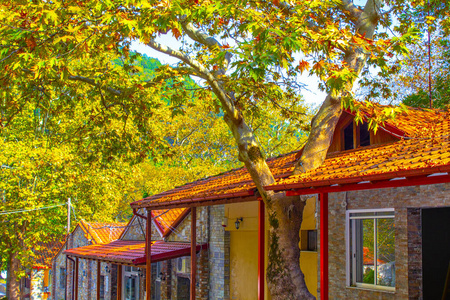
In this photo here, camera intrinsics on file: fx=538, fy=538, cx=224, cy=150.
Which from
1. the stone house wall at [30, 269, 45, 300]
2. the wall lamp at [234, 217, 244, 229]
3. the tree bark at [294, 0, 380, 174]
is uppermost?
the tree bark at [294, 0, 380, 174]

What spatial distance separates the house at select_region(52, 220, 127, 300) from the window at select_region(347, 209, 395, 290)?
1459 centimetres

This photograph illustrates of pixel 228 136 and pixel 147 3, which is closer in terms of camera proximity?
pixel 147 3

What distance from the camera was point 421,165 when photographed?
6961mm

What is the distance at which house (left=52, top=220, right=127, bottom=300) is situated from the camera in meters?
25.5

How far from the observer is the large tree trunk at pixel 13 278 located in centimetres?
3141

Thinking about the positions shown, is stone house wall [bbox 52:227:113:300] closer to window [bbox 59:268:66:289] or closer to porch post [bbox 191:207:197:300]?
window [bbox 59:268:66:289]

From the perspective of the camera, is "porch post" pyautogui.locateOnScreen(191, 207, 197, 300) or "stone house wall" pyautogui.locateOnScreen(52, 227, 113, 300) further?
"stone house wall" pyautogui.locateOnScreen(52, 227, 113, 300)

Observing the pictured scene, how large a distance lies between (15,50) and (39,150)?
1885 cm

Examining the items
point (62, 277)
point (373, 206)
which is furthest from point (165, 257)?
point (62, 277)

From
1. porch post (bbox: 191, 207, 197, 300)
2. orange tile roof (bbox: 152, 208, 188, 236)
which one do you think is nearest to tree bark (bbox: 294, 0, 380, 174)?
porch post (bbox: 191, 207, 197, 300)

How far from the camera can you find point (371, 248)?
1086 centimetres

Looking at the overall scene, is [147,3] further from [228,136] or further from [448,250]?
[228,136]

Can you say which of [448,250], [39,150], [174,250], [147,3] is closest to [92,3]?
[147,3]

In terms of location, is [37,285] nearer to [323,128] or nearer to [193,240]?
[193,240]
